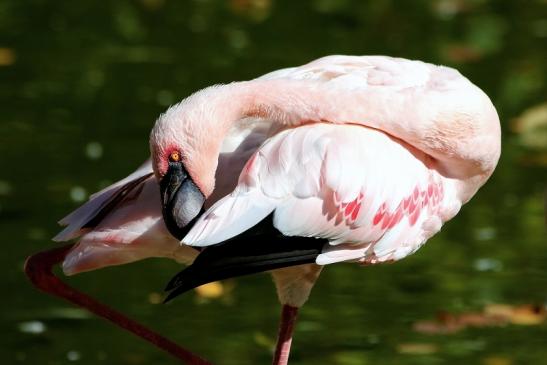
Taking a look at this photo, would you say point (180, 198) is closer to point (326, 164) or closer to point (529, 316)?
point (326, 164)

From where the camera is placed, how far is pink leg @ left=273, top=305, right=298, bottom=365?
4.87 metres

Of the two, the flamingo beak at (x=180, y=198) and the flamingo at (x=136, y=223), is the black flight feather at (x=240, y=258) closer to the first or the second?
the flamingo beak at (x=180, y=198)

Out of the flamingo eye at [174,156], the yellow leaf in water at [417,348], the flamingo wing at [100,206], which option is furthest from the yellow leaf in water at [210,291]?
the flamingo eye at [174,156]

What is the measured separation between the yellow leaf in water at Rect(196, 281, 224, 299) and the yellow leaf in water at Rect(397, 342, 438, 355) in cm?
98

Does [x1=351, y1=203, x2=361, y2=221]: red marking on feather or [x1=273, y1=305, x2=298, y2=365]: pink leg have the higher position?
[x1=351, y1=203, x2=361, y2=221]: red marking on feather

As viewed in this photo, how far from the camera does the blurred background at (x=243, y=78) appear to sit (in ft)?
18.2

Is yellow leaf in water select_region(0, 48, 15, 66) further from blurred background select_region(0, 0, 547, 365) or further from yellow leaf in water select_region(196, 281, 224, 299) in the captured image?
yellow leaf in water select_region(196, 281, 224, 299)

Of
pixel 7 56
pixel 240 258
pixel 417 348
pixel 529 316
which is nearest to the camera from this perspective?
pixel 240 258

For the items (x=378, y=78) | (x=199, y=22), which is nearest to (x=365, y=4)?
(x=199, y=22)

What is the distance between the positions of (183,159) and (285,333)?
43.2 inches

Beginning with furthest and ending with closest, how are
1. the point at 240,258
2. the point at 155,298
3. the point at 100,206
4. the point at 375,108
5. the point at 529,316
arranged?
the point at 155,298
the point at 529,316
the point at 100,206
the point at 375,108
the point at 240,258

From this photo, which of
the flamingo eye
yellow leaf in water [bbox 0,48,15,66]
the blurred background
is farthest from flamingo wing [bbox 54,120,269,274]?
yellow leaf in water [bbox 0,48,15,66]

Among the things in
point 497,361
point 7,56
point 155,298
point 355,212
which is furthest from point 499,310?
point 7,56

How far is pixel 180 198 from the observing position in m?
4.11
